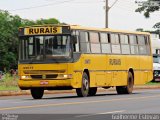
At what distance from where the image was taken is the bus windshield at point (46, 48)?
29172 millimetres

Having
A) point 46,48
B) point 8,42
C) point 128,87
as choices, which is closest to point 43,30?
point 46,48

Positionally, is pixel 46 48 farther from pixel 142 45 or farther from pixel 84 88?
pixel 142 45

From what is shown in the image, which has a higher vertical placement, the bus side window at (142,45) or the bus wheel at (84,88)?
the bus side window at (142,45)

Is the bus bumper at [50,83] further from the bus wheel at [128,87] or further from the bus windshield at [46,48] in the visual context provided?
the bus wheel at [128,87]

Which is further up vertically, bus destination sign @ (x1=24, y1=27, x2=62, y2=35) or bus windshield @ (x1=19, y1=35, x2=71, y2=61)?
bus destination sign @ (x1=24, y1=27, x2=62, y2=35)

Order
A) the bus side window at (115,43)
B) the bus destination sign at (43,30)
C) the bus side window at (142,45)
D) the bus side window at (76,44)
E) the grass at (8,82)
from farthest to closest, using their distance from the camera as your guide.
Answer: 1. the grass at (8,82)
2. the bus side window at (142,45)
3. the bus side window at (115,43)
4. the bus side window at (76,44)
5. the bus destination sign at (43,30)

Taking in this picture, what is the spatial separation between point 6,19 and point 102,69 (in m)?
105

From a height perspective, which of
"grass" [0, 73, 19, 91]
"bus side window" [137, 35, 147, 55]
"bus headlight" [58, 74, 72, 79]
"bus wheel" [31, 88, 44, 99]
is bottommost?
"grass" [0, 73, 19, 91]

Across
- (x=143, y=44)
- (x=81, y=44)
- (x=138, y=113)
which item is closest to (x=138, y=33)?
(x=143, y=44)

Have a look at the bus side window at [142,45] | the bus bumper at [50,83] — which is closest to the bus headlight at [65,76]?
the bus bumper at [50,83]

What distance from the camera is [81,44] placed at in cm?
3039

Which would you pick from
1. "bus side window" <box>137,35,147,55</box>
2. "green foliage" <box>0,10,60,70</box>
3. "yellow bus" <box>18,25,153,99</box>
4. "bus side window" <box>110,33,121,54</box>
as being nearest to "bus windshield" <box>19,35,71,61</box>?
"yellow bus" <box>18,25,153,99</box>

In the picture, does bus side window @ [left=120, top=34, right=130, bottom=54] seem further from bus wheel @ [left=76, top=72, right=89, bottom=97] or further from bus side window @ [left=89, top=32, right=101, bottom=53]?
bus wheel @ [left=76, top=72, right=89, bottom=97]

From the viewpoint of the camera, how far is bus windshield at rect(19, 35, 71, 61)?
95.7ft
